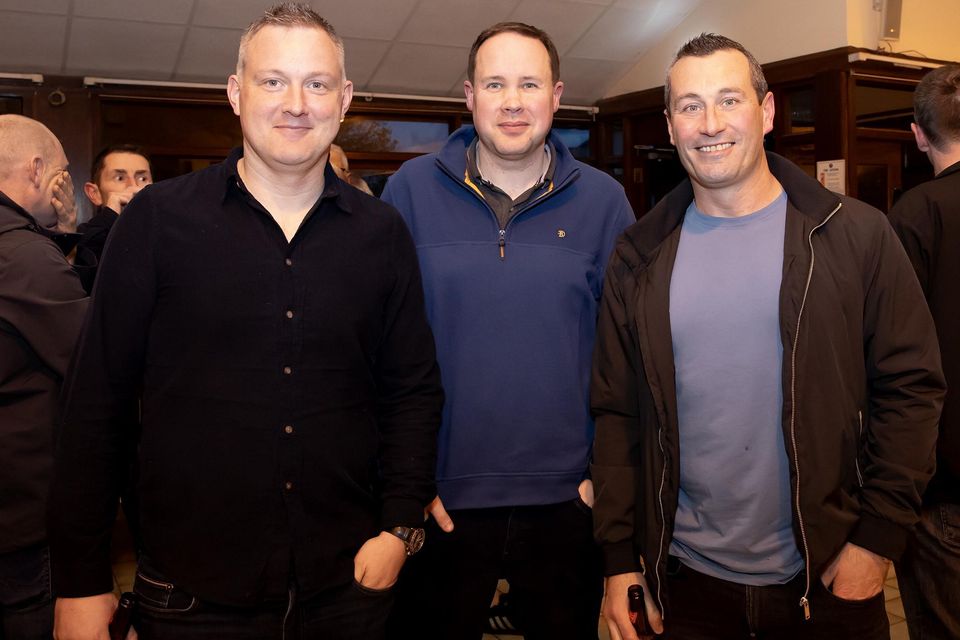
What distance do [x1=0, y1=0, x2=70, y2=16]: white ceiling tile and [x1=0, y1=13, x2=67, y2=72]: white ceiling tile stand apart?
0.05m

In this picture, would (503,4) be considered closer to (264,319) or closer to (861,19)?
(861,19)

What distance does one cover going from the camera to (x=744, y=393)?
1.68 m

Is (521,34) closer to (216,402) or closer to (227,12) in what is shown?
(216,402)

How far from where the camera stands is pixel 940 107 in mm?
2381

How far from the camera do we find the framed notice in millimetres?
5738

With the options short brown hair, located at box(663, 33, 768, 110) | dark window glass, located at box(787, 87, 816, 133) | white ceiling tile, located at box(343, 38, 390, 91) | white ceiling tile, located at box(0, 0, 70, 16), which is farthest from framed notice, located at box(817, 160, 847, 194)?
white ceiling tile, located at box(0, 0, 70, 16)

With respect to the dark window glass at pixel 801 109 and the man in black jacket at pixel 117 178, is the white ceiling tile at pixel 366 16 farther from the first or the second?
the dark window glass at pixel 801 109

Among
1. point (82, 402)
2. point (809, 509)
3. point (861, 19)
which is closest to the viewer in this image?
point (82, 402)

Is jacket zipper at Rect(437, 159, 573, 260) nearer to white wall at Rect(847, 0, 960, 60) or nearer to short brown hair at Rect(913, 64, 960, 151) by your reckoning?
short brown hair at Rect(913, 64, 960, 151)

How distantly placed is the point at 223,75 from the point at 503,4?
2.11 meters

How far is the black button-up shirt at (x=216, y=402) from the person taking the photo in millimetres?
1505

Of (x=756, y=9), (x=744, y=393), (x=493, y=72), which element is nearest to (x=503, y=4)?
(x=756, y=9)

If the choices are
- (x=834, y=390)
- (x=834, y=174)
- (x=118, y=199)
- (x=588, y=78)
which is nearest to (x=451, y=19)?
(x=588, y=78)

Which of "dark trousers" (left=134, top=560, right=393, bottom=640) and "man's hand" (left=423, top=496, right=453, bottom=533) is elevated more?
"man's hand" (left=423, top=496, right=453, bottom=533)
